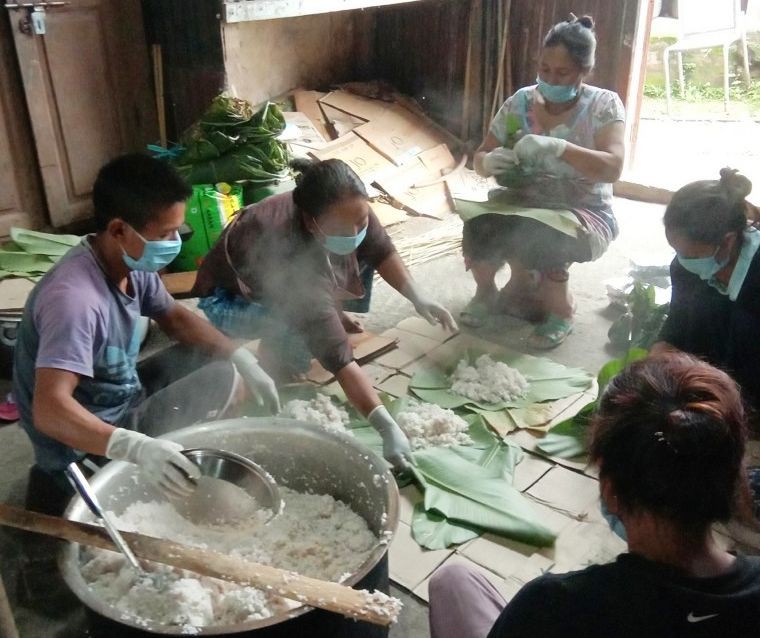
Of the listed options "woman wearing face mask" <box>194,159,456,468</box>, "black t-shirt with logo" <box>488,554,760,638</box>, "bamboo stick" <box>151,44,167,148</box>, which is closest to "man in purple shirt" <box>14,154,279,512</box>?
"woman wearing face mask" <box>194,159,456,468</box>

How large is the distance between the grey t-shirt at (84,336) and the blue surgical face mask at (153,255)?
0.08m

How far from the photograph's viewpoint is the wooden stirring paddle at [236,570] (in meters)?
1.33

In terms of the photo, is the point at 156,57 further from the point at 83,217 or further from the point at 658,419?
the point at 658,419

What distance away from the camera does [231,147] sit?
383 cm

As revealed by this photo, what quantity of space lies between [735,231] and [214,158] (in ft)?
8.59

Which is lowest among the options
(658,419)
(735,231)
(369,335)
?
(369,335)

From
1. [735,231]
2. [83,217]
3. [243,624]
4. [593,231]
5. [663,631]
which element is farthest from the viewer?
[83,217]

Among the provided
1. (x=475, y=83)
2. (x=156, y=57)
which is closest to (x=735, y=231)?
(x=156, y=57)

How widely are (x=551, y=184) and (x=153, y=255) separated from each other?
6.28 feet

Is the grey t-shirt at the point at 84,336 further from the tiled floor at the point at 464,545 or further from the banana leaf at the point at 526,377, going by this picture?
the banana leaf at the point at 526,377

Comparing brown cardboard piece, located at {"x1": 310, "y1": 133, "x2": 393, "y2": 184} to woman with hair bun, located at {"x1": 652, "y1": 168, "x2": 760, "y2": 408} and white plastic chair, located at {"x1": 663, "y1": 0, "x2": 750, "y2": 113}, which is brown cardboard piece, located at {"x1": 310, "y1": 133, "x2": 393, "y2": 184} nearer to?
woman with hair bun, located at {"x1": 652, "y1": 168, "x2": 760, "y2": 408}

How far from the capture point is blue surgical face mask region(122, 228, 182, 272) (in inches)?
71.7

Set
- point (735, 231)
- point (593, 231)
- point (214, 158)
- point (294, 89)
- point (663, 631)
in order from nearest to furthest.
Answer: point (663, 631) → point (735, 231) → point (593, 231) → point (214, 158) → point (294, 89)

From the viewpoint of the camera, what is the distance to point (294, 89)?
5.18 metres
